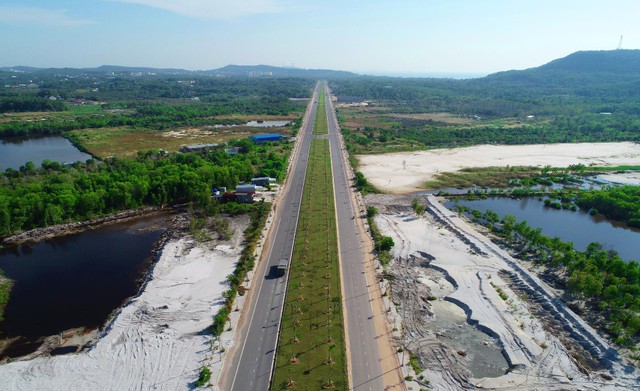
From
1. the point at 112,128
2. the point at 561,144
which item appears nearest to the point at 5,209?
the point at 112,128

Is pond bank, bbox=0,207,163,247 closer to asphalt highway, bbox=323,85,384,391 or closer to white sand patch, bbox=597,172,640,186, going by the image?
asphalt highway, bbox=323,85,384,391

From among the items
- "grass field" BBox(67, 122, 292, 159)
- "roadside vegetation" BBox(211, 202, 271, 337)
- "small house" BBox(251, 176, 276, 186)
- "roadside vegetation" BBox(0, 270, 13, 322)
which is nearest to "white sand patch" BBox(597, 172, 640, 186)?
"small house" BBox(251, 176, 276, 186)

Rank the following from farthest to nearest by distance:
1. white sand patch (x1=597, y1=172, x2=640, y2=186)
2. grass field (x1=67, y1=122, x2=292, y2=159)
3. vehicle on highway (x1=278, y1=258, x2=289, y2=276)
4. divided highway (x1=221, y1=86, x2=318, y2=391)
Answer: grass field (x1=67, y1=122, x2=292, y2=159) → white sand patch (x1=597, y1=172, x2=640, y2=186) → vehicle on highway (x1=278, y1=258, x2=289, y2=276) → divided highway (x1=221, y1=86, x2=318, y2=391)

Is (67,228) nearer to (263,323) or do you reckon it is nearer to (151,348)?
(151,348)

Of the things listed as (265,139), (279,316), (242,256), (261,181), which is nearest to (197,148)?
(265,139)

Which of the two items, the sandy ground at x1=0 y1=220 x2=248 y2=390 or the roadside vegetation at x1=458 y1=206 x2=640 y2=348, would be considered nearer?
the sandy ground at x1=0 y1=220 x2=248 y2=390

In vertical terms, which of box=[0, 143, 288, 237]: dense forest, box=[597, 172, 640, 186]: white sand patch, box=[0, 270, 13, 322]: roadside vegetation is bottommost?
box=[0, 270, 13, 322]: roadside vegetation

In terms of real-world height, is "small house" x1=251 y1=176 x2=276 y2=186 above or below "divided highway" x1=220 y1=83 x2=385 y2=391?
above
